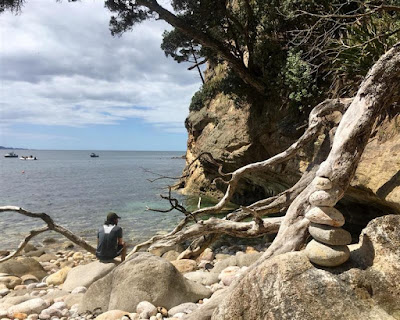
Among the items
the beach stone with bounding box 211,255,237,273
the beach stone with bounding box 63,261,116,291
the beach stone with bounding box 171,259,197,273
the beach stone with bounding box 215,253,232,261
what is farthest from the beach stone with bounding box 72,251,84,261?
the beach stone with bounding box 211,255,237,273

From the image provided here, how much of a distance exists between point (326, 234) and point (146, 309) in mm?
3295

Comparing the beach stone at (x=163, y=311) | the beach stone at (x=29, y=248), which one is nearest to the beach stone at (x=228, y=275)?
the beach stone at (x=163, y=311)

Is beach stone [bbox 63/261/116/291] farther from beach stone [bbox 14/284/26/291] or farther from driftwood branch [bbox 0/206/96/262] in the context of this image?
beach stone [bbox 14/284/26/291]

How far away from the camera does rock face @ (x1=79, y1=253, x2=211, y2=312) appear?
17.1 feet

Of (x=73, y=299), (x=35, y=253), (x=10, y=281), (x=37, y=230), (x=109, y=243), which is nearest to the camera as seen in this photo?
(x=73, y=299)

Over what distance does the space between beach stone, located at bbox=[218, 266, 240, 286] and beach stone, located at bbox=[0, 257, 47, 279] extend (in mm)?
5501

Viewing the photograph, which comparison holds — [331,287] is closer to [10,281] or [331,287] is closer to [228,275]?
[228,275]

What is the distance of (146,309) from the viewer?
195 inches

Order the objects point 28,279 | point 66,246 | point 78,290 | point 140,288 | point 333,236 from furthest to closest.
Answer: point 66,246 → point 28,279 → point 78,290 → point 140,288 → point 333,236

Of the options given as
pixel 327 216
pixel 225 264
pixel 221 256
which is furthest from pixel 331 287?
pixel 221 256

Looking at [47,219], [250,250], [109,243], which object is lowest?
[250,250]

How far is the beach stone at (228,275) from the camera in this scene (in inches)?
254

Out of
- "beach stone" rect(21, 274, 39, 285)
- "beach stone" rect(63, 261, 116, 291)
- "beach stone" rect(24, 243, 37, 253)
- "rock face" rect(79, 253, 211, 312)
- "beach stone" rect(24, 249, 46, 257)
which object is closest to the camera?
"rock face" rect(79, 253, 211, 312)

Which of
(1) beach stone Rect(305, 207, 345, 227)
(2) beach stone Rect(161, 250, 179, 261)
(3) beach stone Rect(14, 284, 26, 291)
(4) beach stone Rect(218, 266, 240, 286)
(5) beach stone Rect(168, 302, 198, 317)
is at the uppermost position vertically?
(1) beach stone Rect(305, 207, 345, 227)
